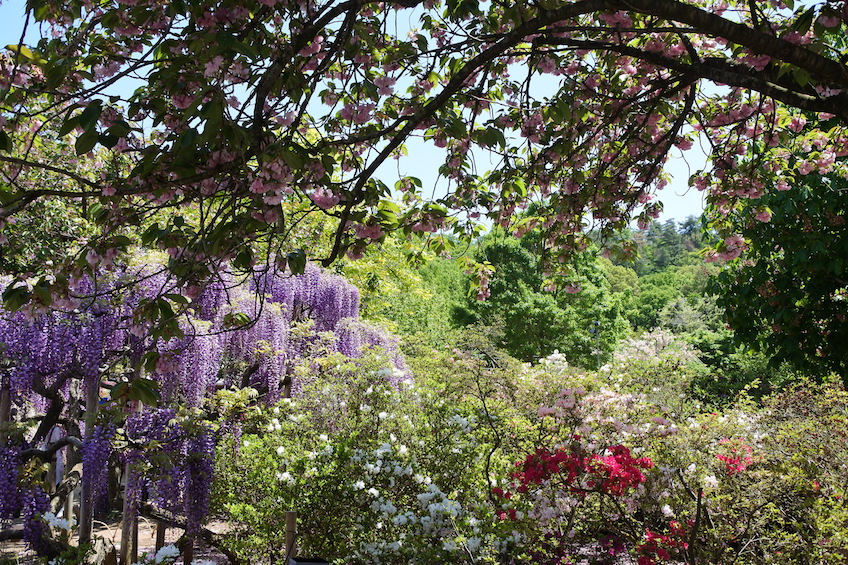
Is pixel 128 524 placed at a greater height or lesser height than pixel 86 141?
lesser

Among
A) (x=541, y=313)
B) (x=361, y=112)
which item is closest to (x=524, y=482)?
(x=361, y=112)

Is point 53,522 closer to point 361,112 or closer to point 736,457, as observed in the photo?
point 361,112

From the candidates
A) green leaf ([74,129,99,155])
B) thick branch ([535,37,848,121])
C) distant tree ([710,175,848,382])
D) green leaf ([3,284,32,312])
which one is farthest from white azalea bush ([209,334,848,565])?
green leaf ([74,129,99,155])

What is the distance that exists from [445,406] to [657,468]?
63.0 inches

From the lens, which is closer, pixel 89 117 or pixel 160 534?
pixel 89 117

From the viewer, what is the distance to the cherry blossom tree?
2148 mm

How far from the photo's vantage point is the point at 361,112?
122 inches

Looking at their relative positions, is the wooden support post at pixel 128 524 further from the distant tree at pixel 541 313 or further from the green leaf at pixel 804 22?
the distant tree at pixel 541 313

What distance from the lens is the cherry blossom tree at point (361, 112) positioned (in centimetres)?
215

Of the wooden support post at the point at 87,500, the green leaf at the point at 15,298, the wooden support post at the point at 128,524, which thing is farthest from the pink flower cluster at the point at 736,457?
the wooden support post at the point at 87,500

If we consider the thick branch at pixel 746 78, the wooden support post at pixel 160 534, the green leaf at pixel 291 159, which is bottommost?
the wooden support post at pixel 160 534

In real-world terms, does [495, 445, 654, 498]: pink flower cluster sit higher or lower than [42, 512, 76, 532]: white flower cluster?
higher

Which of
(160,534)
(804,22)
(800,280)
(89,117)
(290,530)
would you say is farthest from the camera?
(800,280)

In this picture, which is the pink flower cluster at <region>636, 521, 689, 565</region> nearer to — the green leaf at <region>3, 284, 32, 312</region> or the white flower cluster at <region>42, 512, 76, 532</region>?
the green leaf at <region>3, 284, 32, 312</region>
